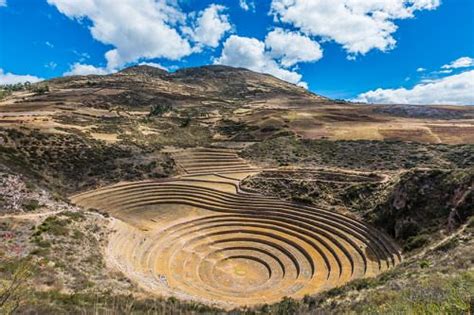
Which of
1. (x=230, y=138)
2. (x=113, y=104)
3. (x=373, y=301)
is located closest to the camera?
(x=373, y=301)

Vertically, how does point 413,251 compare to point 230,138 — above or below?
below

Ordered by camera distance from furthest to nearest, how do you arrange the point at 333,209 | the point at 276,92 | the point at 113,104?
the point at 276,92 → the point at 113,104 → the point at 333,209

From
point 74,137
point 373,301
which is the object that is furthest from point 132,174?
point 373,301

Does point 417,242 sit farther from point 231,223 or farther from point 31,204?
point 31,204

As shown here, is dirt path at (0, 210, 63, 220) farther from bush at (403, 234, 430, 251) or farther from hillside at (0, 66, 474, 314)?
bush at (403, 234, 430, 251)

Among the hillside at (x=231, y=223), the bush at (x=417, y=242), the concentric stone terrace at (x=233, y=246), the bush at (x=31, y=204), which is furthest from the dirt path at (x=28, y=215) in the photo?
the bush at (x=417, y=242)

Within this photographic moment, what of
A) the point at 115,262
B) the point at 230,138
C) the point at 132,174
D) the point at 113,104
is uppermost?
the point at 113,104

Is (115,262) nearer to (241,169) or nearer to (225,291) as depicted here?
(225,291)
